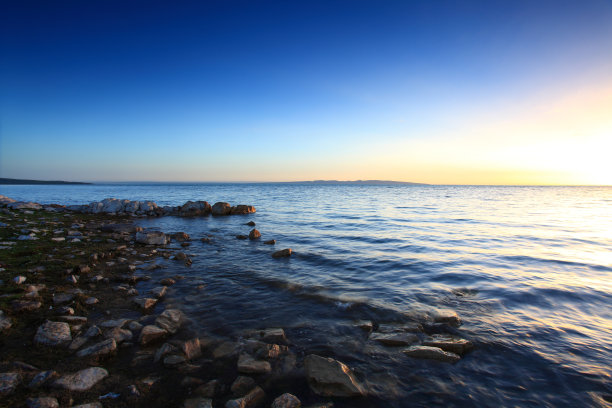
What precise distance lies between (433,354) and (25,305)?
8386mm

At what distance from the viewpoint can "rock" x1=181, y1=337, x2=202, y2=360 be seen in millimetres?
4652

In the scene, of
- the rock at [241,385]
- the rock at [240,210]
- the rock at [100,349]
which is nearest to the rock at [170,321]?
the rock at [100,349]

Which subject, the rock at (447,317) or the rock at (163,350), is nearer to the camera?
the rock at (163,350)

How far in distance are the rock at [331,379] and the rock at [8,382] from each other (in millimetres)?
3912

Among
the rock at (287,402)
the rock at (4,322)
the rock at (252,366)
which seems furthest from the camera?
the rock at (4,322)

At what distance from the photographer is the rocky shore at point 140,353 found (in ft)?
12.1

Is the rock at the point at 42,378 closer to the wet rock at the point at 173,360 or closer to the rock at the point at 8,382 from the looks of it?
the rock at the point at 8,382

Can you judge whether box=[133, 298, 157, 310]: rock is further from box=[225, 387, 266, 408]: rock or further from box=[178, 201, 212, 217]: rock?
box=[178, 201, 212, 217]: rock

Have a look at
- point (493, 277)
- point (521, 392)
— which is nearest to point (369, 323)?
point (521, 392)

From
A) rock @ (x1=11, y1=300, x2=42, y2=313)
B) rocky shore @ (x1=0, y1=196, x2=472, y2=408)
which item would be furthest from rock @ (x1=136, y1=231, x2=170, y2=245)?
rock @ (x1=11, y1=300, x2=42, y2=313)

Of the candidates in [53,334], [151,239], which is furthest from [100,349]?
[151,239]

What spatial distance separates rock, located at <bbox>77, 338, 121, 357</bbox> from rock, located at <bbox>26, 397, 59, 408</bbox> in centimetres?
108

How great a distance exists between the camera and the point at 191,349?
475cm

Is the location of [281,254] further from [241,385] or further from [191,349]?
[241,385]
